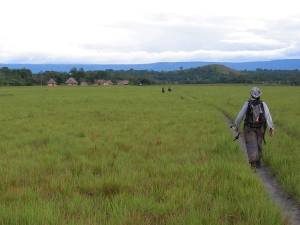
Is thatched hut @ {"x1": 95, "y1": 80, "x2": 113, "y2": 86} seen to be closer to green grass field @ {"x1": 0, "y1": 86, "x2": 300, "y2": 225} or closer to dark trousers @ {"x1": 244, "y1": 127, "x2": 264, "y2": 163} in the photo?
green grass field @ {"x1": 0, "y1": 86, "x2": 300, "y2": 225}

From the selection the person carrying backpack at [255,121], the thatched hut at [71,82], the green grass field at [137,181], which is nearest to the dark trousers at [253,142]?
the person carrying backpack at [255,121]

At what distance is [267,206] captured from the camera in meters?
5.73

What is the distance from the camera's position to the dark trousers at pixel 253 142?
360 inches

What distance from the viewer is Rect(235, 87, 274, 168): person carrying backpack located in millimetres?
9062

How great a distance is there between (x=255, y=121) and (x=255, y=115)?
13 centimetres

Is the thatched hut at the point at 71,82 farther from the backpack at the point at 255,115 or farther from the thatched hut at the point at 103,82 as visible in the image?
the backpack at the point at 255,115

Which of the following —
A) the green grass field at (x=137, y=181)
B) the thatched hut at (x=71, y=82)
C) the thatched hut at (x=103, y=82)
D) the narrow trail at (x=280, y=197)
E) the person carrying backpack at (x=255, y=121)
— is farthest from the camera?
the thatched hut at (x=103, y=82)

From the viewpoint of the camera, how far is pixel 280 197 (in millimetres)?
6785

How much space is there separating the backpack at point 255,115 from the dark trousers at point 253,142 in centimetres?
10

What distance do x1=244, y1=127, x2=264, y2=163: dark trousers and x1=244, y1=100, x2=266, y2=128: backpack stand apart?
0.32ft

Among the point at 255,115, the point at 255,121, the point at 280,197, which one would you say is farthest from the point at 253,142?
the point at 280,197

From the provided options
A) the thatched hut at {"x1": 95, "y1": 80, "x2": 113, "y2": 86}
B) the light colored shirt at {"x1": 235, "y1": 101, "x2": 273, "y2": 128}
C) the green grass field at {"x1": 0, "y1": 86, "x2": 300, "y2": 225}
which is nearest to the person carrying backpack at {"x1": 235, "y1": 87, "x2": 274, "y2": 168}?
the light colored shirt at {"x1": 235, "y1": 101, "x2": 273, "y2": 128}

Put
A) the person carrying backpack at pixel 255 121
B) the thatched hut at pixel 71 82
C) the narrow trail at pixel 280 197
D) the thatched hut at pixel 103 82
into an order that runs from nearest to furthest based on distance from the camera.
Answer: the narrow trail at pixel 280 197
the person carrying backpack at pixel 255 121
the thatched hut at pixel 71 82
the thatched hut at pixel 103 82

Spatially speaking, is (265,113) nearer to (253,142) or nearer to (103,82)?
(253,142)
